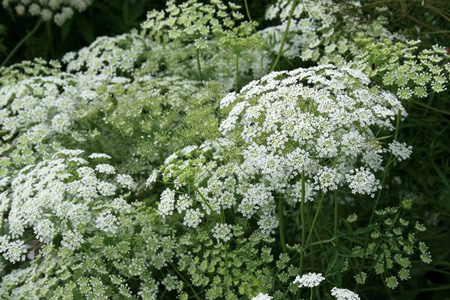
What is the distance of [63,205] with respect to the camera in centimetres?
301

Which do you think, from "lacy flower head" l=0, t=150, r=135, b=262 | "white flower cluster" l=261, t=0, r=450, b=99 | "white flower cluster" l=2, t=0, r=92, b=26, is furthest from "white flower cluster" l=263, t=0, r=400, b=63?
"white flower cluster" l=2, t=0, r=92, b=26

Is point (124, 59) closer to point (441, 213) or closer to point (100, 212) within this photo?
point (100, 212)

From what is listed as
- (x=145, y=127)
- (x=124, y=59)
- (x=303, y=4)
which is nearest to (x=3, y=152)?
(x=124, y=59)

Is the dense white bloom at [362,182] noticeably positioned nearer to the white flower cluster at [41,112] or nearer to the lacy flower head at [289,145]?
the lacy flower head at [289,145]

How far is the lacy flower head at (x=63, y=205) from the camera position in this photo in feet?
9.91

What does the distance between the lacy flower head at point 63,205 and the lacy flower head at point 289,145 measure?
343mm

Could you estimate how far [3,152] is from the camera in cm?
424

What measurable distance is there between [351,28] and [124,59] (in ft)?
5.01

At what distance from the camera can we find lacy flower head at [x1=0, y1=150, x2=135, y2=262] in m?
3.02

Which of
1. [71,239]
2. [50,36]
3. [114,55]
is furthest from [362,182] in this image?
[50,36]

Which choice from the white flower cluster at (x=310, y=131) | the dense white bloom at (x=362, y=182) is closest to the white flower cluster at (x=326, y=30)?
the white flower cluster at (x=310, y=131)

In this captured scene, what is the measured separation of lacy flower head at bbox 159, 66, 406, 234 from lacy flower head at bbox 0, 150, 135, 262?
34 cm

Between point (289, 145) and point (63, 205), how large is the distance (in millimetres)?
1099

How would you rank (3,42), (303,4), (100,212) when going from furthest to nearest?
(3,42), (303,4), (100,212)
